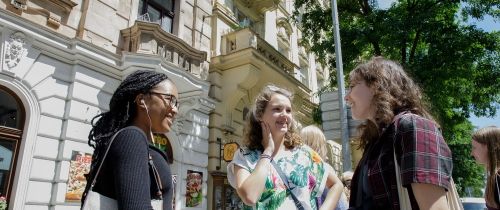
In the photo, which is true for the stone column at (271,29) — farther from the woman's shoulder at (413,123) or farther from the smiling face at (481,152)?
the woman's shoulder at (413,123)

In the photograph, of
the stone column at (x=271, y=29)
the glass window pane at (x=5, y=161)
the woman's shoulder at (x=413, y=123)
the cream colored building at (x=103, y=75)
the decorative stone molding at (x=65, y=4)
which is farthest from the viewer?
the stone column at (x=271, y=29)

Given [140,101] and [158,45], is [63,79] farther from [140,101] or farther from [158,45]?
[140,101]

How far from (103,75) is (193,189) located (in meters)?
3.71

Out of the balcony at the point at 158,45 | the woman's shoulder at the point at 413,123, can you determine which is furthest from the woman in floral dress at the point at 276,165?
the balcony at the point at 158,45

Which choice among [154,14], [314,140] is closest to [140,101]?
[314,140]

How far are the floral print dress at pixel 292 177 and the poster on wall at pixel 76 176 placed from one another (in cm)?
544

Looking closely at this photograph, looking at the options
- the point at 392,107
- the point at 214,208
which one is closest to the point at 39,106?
the point at 214,208

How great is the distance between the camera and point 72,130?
23.0 feet

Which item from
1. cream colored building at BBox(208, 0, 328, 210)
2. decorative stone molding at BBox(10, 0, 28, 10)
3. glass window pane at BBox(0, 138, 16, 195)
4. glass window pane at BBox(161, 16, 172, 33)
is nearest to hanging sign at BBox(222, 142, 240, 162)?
cream colored building at BBox(208, 0, 328, 210)

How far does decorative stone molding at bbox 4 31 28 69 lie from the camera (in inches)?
246

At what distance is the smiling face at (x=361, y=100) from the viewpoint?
181 cm

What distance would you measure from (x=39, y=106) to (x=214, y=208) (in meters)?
5.32

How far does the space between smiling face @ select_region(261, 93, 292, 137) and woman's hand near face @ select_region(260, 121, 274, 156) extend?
0.03 metres

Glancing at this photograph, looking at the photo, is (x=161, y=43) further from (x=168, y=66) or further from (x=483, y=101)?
(x=483, y=101)
